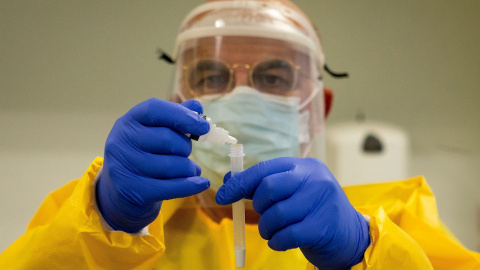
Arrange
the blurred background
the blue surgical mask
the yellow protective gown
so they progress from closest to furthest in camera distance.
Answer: the yellow protective gown
the blue surgical mask
the blurred background

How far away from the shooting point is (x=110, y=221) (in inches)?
30.6

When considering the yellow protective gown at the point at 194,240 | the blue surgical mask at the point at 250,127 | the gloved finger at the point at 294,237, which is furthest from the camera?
the blue surgical mask at the point at 250,127

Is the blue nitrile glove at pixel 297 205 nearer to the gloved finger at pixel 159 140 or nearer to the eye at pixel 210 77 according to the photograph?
the gloved finger at pixel 159 140

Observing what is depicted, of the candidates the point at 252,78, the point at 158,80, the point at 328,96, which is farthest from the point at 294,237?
the point at 158,80

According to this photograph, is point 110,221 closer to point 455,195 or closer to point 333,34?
point 333,34

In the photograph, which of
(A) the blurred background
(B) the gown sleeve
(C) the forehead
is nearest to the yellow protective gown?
(B) the gown sleeve

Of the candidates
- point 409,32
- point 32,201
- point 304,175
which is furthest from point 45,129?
point 409,32

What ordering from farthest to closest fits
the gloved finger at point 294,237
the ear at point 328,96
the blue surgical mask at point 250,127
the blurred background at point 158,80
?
the blurred background at point 158,80, the ear at point 328,96, the blue surgical mask at point 250,127, the gloved finger at point 294,237

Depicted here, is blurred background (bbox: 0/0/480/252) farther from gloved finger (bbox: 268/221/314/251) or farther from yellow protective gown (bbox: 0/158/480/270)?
gloved finger (bbox: 268/221/314/251)

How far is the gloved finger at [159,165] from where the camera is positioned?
67 cm

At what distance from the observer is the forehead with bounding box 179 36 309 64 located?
105 centimetres

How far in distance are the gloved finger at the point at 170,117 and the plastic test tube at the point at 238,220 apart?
69 mm

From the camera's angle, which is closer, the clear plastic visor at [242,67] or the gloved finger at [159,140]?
the gloved finger at [159,140]

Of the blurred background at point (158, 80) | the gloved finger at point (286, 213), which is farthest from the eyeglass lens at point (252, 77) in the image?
the blurred background at point (158, 80)
